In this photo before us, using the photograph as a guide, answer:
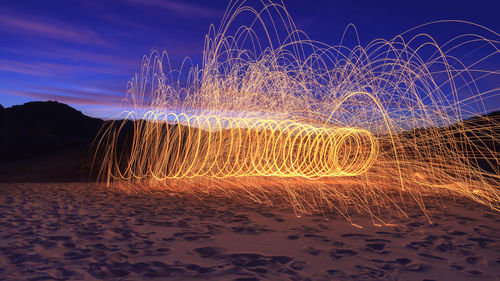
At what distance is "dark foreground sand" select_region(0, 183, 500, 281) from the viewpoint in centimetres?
346

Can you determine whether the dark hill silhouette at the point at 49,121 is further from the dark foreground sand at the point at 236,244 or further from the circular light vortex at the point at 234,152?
the dark foreground sand at the point at 236,244

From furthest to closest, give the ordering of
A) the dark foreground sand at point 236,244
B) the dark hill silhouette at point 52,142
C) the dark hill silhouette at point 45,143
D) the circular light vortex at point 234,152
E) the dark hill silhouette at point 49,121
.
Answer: the dark hill silhouette at point 49,121, the dark hill silhouette at point 45,143, the dark hill silhouette at point 52,142, the circular light vortex at point 234,152, the dark foreground sand at point 236,244

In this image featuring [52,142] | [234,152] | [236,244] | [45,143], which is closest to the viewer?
[236,244]

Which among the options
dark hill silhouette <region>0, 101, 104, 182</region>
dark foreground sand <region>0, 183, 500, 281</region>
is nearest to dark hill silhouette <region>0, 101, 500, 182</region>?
dark hill silhouette <region>0, 101, 104, 182</region>

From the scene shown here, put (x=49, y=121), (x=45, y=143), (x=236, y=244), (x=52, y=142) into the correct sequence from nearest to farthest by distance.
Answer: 1. (x=236, y=244)
2. (x=45, y=143)
3. (x=52, y=142)
4. (x=49, y=121)

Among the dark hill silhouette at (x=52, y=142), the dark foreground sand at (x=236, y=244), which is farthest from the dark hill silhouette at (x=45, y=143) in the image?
the dark foreground sand at (x=236, y=244)

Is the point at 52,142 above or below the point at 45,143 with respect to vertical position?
above

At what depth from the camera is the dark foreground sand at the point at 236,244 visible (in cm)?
346

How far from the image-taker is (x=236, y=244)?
4.41m

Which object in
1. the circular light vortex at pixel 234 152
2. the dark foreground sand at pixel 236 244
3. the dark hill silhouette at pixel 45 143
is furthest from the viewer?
the dark hill silhouette at pixel 45 143

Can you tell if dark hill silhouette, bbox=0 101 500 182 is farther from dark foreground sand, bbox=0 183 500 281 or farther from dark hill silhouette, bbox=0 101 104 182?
dark foreground sand, bbox=0 183 500 281

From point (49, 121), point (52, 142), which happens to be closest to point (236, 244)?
point (52, 142)

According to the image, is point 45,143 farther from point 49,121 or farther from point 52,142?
point 49,121

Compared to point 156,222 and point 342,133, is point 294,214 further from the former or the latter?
point 342,133
